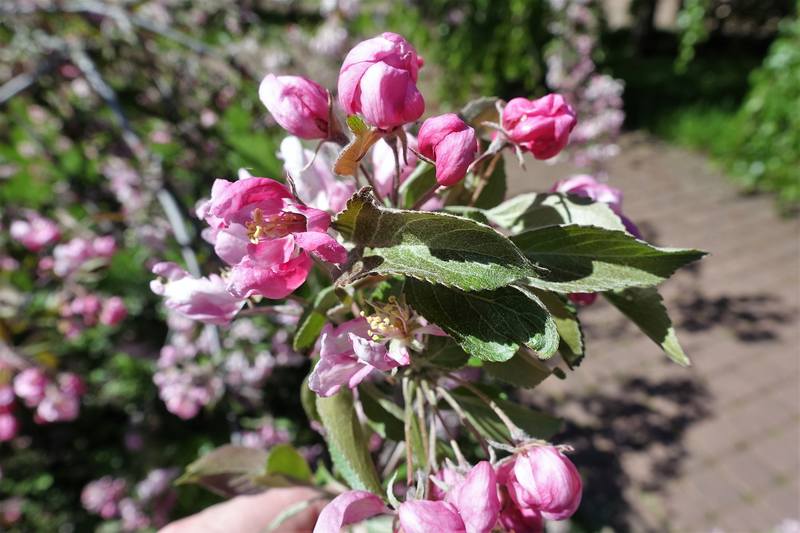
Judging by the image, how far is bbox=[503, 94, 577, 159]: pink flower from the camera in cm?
60

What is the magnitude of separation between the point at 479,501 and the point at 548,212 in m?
0.31

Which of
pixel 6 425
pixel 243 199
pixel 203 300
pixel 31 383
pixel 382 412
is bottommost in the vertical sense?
pixel 6 425

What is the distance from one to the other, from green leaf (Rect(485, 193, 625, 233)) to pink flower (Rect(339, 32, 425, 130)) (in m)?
0.17

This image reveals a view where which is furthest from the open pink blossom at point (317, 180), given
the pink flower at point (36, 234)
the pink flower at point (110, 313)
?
the pink flower at point (36, 234)

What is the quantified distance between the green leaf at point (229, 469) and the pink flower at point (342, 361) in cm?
41

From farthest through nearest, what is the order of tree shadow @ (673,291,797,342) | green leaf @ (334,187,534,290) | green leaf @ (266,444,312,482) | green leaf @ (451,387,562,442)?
tree shadow @ (673,291,797,342) < green leaf @ (266,444,312,482) < green leaf @ (451,387,562,442) < green leaf @ (334,187,534,290)

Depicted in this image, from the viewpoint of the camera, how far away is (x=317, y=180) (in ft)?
2.21

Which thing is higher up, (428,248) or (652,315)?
(428,248)

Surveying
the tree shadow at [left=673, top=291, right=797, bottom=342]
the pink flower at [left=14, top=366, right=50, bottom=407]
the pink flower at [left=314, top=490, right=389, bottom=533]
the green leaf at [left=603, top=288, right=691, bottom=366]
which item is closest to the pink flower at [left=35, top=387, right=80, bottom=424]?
the pink flower at [left=14, top=366, right=50, bottom=407]

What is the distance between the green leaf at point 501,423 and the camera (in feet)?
2.30

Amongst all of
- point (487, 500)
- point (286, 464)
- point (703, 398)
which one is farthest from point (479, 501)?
point (703, 398)

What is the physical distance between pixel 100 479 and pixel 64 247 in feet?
3.41

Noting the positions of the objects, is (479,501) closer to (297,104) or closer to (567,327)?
(567,327)

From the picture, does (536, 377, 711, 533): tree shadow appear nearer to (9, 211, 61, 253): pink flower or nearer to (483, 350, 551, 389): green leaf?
(483, 350, 551, 389): green leaf
